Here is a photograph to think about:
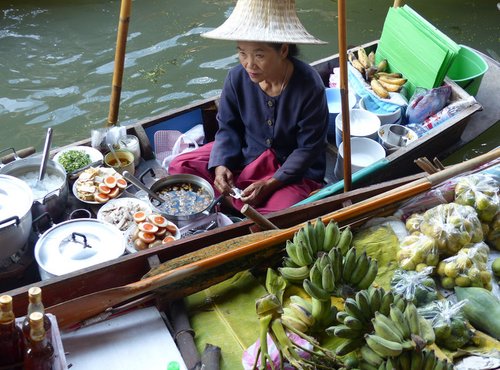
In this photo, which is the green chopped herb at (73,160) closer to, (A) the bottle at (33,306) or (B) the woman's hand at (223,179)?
(B) the woman's hand at (223,179)

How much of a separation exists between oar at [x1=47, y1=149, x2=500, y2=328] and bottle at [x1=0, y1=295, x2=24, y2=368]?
0.30 meters

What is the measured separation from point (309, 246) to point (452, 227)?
676 mm

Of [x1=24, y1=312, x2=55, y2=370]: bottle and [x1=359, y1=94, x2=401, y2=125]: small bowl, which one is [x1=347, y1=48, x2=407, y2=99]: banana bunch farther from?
[x1=24, y1=312, x2=55, y2=370]: bottle

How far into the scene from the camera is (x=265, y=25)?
8.91 ft

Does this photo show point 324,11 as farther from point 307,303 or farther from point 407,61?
point 307,303

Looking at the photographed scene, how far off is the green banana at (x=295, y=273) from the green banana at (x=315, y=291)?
17 cm

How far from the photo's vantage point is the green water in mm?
5000

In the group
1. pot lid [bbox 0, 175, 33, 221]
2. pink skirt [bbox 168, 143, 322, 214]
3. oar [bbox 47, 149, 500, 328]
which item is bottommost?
pink skirt [bbox 168, 143, 322, 214]

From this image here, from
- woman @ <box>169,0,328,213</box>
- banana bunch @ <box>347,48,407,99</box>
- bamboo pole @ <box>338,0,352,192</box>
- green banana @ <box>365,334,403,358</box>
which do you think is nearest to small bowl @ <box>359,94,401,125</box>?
banana bunch @ <box>347,48,407,99</box>

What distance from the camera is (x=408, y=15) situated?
4.32 metres

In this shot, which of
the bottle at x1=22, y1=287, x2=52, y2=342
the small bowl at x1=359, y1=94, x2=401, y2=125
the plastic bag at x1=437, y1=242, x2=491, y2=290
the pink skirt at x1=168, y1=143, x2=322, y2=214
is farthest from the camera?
the small bowl at x1=359, y1=94, x2=401, y2=125

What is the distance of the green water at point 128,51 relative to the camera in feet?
16.4

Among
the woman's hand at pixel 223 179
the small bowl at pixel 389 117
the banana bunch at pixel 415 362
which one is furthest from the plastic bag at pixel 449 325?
the small bowl at pixel 389 117

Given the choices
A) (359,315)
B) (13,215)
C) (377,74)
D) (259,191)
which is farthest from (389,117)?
(13,215)
